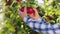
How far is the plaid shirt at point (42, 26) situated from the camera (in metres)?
0.93

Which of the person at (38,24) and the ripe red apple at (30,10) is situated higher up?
the ripe red apple at (30,10)

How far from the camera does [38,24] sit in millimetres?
952

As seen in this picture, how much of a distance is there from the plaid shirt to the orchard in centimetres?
5

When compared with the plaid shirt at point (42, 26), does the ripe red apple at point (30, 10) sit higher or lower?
higher

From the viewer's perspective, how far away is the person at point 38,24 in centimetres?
93

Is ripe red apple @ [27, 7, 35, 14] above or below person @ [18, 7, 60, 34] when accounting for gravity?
above

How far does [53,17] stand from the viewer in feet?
3.29

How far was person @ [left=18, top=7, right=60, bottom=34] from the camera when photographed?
3.05 ft

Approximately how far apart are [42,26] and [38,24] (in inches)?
1.0

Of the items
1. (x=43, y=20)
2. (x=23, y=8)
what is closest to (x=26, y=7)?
(x=23, y=8)

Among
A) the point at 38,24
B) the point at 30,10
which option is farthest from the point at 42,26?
the point at 30,10

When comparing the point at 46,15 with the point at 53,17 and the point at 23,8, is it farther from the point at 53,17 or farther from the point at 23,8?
the point at 23,8

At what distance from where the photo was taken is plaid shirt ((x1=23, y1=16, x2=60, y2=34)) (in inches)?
36.4

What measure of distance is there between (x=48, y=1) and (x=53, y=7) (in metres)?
0.05
